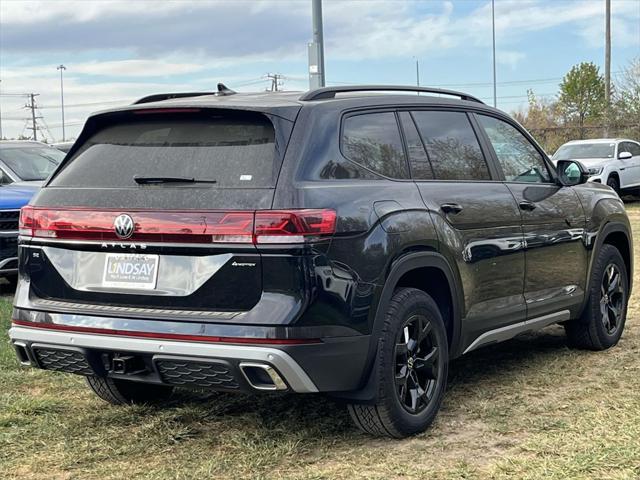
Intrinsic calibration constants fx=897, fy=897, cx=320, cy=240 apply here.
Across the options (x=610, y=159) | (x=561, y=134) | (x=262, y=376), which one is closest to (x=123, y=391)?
(x=262, y=376)

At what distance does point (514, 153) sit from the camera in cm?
576

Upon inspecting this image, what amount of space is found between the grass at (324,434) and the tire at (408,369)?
117 millimetres

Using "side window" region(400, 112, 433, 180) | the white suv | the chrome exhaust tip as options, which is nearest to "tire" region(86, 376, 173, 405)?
the chrome exhaust tip

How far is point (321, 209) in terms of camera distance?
12.8ft

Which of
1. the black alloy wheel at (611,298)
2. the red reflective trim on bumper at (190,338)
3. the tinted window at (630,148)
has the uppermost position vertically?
the tinted window at (630,148)

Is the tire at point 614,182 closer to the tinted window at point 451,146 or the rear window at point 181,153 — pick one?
the tinted window at point 451,146

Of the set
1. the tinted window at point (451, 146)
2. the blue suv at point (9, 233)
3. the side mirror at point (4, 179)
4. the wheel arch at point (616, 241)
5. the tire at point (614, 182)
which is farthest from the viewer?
the tire at point (614, 182)

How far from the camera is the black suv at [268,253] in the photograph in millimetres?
3850

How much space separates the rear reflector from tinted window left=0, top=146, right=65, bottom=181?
676 cm

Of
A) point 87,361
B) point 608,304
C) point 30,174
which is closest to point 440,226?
point 87,361

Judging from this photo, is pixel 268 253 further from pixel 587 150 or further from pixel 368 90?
pixel 587 150

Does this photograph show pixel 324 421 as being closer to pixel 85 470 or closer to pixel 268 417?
pixel 268 417

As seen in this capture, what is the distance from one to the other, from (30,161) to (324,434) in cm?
781

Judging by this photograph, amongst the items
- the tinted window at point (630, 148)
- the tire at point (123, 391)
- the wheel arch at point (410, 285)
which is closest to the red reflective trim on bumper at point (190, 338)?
the wheel arch at point (410, 285)
